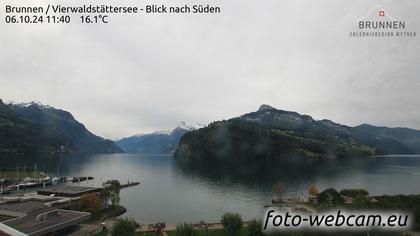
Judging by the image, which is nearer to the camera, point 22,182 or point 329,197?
point 329,197

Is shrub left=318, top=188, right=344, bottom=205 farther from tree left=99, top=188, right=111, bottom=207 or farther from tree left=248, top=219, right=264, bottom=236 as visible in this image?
tree left=99, top=188, right=111, bottom=207

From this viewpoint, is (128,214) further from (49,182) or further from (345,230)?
(49,182)

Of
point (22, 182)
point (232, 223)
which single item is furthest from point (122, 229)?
point (22, 182)

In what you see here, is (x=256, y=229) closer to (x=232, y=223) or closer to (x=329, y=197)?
(x=232, y=223)

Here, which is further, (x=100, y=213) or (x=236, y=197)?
(x=236, y=197)

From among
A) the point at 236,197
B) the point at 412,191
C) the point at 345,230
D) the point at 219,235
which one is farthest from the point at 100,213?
the point at 412,191

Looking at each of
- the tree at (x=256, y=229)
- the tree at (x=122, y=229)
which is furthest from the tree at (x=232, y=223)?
the tree at (x=122, y=229)

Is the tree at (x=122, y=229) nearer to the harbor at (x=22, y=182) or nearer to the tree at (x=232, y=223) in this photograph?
the tree at (x=232, y=223)

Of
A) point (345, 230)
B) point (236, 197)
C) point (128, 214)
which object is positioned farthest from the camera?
point (236, 197)

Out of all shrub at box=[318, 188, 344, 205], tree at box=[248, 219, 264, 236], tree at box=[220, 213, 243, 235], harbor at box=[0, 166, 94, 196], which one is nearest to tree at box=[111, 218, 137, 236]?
tree at box=[220, 213, 243, 235]

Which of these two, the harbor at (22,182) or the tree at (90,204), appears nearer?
the tree at (90,204)

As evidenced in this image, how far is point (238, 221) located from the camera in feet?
184

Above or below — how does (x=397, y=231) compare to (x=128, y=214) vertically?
above

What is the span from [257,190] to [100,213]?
223ft
